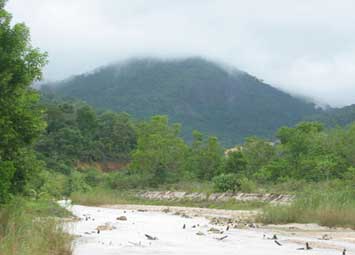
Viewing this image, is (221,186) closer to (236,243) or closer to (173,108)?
(236,243)

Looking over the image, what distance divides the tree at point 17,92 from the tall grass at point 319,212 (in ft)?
51.9

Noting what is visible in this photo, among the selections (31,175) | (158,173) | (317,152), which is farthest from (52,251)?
(158,173)

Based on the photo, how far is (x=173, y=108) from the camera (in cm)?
17675

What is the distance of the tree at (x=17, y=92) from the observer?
1559 centimetres

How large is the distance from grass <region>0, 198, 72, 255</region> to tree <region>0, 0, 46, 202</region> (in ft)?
2.70

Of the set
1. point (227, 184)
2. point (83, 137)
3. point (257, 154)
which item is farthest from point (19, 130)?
point (83, 137)

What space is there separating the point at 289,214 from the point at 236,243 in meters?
8.41

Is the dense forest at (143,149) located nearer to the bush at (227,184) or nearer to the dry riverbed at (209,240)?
the bush at (227,184)

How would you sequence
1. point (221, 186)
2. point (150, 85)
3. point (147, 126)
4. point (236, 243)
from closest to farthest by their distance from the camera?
point (236, 243), point (221, 186), point (147, 126), point (150, 85)

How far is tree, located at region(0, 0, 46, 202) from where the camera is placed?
15.6m

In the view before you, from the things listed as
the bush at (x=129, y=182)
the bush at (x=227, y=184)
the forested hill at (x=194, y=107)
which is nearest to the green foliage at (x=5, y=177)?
the bush at (x=227, y=184)

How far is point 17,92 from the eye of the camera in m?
16.0

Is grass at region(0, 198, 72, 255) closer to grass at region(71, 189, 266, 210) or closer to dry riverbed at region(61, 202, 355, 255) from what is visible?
dry riverbed at region(61, 202, 355, 255)

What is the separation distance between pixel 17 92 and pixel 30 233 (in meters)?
4.62
